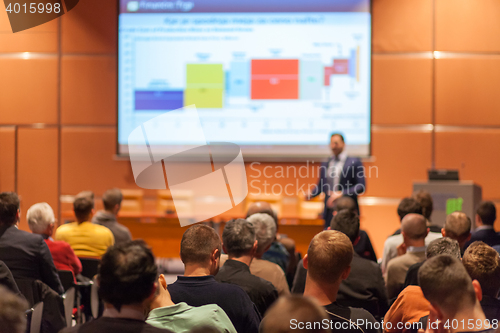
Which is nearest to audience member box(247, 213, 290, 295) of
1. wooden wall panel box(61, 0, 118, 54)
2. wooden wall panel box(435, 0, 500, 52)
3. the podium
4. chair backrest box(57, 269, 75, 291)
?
chair backrest box(57, 269, 75, 291)

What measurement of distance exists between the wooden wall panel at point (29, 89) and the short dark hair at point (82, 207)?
356cm

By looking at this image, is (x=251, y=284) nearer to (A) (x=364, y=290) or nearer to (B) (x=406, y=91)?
(A) (x=364, y=290)

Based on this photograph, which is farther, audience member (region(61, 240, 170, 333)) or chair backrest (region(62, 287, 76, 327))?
chair backrest (region(62, 287, 76, 327))

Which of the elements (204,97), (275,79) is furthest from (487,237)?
(204,97)

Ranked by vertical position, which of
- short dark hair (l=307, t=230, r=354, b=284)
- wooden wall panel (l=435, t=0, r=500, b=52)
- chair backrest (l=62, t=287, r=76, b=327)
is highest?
wooden wall panel (l=435, t=0, r=500, b=52)

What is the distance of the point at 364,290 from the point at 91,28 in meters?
5.90

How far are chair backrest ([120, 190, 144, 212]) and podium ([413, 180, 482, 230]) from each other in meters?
3.67

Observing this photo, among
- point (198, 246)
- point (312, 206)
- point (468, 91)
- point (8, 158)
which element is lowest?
point (312, 206)

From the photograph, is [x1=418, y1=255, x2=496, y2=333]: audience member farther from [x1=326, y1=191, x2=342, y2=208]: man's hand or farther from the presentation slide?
the presentation slide

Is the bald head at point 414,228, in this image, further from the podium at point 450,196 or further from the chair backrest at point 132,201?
the chair backrest at point 132,201

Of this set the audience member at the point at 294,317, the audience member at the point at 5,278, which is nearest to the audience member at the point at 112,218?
the audience member at the point at 5,278

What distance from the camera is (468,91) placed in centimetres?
645

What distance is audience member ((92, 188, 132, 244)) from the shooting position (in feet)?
14.0

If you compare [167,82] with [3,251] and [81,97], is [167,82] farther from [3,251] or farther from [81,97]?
[3,251]
